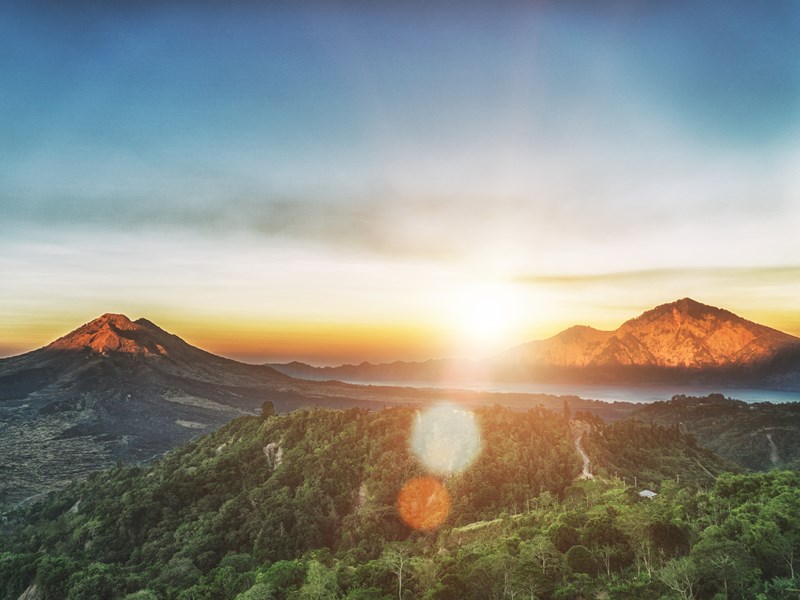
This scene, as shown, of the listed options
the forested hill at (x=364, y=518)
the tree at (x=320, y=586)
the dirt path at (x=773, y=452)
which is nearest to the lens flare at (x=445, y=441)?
the forested hill at (x=364, y=518)

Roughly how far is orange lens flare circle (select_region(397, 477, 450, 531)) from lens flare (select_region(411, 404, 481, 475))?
9.86 ft

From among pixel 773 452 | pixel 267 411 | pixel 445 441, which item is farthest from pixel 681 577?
pixel 773 452

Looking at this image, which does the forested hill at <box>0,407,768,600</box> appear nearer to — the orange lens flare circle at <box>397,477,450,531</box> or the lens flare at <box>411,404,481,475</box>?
the orange lens flare circle at <box>397,477,450,531</box>

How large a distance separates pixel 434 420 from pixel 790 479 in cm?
4432

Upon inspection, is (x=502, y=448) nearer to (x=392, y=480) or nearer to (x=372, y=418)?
(x=392, y=480)

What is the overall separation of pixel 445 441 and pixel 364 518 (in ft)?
57.0

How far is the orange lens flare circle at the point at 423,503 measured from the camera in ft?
200

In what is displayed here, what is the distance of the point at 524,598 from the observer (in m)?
31.0

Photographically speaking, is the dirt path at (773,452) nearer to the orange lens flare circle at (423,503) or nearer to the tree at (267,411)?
the orange lens flare circle at (423,503)

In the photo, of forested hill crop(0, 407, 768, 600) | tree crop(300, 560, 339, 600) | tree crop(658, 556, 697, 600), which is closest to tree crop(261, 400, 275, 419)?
forested hill crop(0, 407, 768, 600)

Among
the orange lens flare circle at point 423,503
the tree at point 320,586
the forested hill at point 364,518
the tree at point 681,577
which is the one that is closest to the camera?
the tree at point 681,577

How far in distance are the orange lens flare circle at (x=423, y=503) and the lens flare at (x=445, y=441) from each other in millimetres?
3006

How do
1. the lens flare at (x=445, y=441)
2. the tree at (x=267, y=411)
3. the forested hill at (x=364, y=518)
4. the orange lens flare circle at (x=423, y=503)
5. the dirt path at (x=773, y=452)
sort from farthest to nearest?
the dirt path at (x=773, y=452), the tree at (x=267, y=411), the lens flare at (x=445, y=441), the orange lens flare circle at (x=423, y=503), the forested hill at (x=364, y=518)

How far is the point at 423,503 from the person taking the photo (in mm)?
63500
